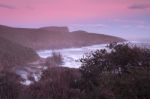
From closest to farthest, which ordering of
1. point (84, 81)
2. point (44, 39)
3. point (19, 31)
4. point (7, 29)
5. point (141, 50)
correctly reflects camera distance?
point (84, 81) < point (141, 50) < point (7, 29) < point (19, 31) < point (44, 39)

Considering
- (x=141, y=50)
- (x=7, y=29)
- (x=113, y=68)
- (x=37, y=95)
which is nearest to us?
(x=37, y=95)

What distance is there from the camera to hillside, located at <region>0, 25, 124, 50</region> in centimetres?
7312

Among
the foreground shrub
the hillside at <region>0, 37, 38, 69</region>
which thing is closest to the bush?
the foreground shrub

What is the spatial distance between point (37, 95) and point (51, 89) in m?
0.42

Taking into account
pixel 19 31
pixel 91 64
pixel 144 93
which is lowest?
pixel 144 93

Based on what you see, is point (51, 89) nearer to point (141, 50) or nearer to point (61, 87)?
point (61, 87)

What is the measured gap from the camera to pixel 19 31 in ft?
249

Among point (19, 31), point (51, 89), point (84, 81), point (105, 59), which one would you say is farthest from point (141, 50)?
point (19, 31)

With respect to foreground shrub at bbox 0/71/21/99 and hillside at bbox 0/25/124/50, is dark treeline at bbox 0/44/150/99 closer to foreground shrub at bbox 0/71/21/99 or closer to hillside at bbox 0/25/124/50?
foreground shrub at bbox 0/71/21/99

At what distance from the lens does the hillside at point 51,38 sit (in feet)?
240

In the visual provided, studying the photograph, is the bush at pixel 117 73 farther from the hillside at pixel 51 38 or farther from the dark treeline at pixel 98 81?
the hillside at pixel 51 38

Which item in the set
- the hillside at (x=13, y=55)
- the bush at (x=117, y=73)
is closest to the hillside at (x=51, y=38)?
the hillside at (x=13, y=55)

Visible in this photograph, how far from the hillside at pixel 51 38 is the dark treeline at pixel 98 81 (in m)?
60.1

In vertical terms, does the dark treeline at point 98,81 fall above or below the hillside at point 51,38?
below
